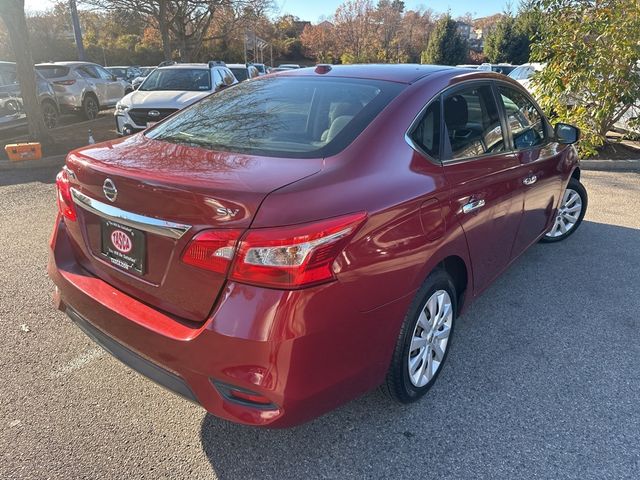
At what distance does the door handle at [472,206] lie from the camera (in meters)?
2.63

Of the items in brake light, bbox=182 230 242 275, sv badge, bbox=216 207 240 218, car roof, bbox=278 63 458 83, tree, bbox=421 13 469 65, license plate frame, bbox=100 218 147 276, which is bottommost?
license plate frame, bbox=100 218 147 276

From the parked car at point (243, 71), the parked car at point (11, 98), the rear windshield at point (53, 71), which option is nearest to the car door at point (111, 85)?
the rear windshield at point (53, 71)

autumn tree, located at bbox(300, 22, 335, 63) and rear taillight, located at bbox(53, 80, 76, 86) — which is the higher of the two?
autumn tree, located at bbox(300, 22, 335, 63)

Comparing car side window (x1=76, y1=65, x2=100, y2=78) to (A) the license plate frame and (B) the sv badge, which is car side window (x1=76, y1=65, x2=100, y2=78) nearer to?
(A) the license plate frame

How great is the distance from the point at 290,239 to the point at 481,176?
59.2 inches

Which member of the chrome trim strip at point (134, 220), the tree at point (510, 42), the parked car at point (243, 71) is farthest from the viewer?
the tree at point (510, 42)

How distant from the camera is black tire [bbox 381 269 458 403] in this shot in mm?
2309

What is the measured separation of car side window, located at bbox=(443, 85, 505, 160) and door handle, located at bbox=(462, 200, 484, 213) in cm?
26

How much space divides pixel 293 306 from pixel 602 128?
377 inches

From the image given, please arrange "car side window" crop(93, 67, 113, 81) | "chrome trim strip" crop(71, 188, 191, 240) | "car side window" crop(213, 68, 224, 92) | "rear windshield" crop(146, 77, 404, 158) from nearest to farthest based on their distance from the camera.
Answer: "chrome trim strip" crop(71, 188, 191, 240) < "rear windshield" crop(146, 77, 404, 158) < "car side window" crop(213, 68, 224, 92) < "car side window" crop(93, 67, 113, 81)

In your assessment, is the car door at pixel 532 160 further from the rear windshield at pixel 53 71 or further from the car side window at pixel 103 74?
the car side window at pixel 103 74

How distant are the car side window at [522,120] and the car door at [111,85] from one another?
47.1 ft

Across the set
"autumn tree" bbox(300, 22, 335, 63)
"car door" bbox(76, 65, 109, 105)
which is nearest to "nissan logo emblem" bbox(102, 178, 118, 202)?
"car door" bbox(76, 65, 109, 105)

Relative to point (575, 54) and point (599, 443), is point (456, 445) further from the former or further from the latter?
point (575, 54)
